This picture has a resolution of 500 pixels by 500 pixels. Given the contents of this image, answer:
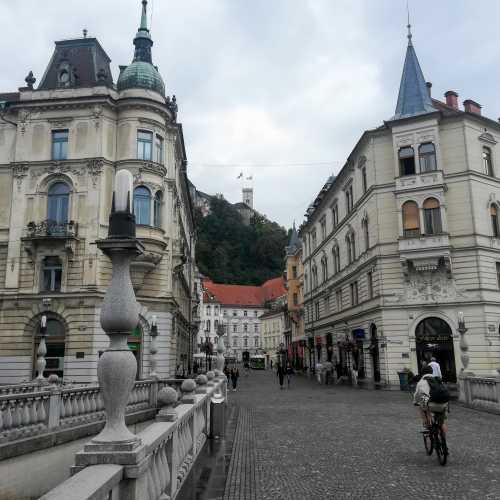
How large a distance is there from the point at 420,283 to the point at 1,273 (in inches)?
942

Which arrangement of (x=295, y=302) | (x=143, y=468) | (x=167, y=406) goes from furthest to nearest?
(x=295, y=302)
(x=167, y=406)
(x=143, y=468)

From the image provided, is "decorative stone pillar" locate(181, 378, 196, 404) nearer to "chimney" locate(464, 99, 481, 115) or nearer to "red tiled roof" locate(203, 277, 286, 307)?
"chimney" locate(464, 99, 481, 115)

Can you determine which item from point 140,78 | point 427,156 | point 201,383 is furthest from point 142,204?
point 201,383

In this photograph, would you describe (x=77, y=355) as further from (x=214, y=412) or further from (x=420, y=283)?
(x=420, y=283)

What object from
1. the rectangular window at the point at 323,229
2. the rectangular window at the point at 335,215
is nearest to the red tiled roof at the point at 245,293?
the rectangular window at the point at 323,229

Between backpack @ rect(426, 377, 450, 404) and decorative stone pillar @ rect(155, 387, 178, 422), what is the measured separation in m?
5.02

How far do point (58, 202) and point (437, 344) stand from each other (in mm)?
23111

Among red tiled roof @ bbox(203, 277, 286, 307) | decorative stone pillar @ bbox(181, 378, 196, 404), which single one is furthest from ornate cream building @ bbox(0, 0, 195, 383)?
red tiled roof @ bbox(203, 277, 286, 307)

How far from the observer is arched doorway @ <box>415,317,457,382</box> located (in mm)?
27734

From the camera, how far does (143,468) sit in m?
4.20

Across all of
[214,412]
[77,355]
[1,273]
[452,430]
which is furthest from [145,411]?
[1,273]

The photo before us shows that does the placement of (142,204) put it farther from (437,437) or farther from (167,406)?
(167,406)

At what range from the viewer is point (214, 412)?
40.7ft

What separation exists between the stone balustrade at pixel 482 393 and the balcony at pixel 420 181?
12.7 metres
